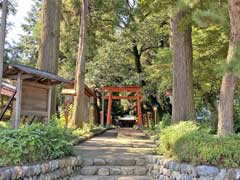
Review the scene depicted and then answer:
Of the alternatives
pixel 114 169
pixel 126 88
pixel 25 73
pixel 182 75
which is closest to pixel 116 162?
pixel 114 169

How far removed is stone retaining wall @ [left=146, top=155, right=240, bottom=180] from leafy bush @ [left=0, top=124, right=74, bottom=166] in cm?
187

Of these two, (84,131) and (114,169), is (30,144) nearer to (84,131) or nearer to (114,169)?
(114,169)

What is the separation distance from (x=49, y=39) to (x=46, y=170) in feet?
17.7

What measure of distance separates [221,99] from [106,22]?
512 inches

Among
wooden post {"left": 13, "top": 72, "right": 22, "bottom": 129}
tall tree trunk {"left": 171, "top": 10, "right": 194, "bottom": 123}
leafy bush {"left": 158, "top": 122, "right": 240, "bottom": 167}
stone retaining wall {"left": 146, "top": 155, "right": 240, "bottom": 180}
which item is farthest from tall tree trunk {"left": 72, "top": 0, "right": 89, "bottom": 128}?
leafy bush {"left": 158, "top": 122, "right": 240, "bottom": 167}

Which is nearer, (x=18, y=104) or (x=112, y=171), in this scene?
(x=112, y=171)

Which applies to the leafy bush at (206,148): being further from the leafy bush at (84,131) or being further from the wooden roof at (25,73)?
the leafy bush at (84,131)

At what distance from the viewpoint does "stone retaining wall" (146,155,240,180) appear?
15.9 ft

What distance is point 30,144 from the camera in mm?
5074

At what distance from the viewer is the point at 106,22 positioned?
17.9 m

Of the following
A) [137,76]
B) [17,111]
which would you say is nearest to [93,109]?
[137,76]

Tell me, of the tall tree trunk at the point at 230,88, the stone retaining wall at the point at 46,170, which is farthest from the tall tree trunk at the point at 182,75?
the stone retaining wall at the point at 46,170

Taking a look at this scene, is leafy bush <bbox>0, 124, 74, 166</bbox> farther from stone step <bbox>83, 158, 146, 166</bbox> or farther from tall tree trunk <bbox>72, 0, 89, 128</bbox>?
tall tree trunk <bbox>72, 0, 89, 128</bbox>

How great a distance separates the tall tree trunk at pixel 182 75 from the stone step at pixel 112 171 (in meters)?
2.48
